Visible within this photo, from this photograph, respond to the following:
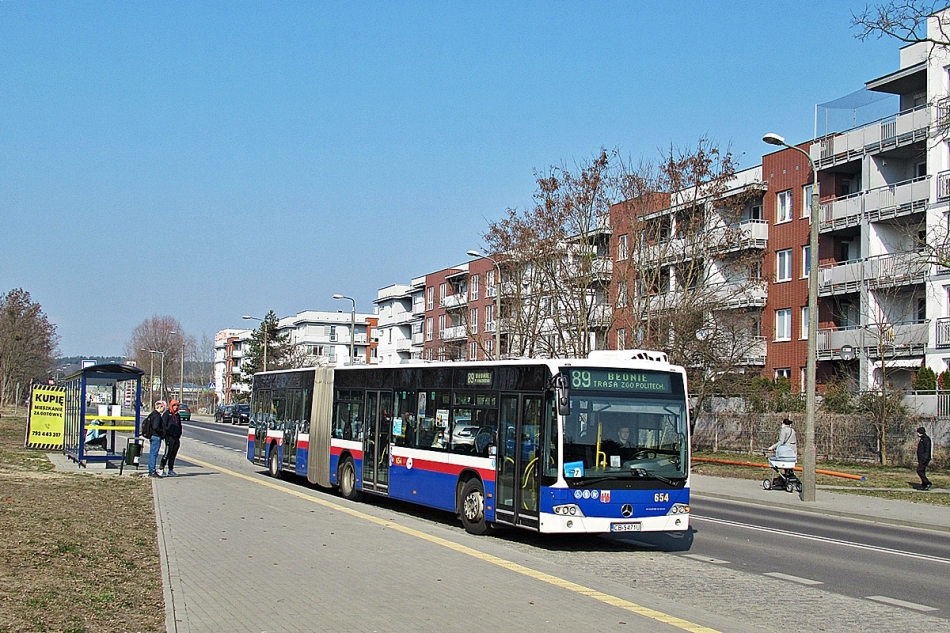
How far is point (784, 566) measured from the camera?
1268 centimetres

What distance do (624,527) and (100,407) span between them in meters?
18.0

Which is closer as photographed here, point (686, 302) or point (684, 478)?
point (684, 478)

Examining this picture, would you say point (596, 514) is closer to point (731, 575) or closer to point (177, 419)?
point (731, 575)

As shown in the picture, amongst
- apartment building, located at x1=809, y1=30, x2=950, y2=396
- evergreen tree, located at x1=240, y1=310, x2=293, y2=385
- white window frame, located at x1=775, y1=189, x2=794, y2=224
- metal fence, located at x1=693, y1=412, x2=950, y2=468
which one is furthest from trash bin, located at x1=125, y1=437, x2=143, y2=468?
evergreen tree, located at x1=240, y1=310, x2=293, y2=385

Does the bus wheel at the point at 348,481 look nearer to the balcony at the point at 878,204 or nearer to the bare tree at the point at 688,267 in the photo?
the bare tree at the point at 688,267

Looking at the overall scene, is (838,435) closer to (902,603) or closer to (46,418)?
(902,603)

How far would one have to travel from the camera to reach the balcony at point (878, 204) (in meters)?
40.4

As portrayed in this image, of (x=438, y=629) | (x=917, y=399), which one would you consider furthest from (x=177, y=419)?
(x=917, y=399)

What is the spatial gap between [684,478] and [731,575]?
2124 millimetres

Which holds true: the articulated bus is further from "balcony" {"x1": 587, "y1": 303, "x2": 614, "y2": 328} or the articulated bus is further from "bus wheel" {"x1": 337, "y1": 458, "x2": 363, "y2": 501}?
"balcony" {"x1": 587, "y1": 303, "x2": 614, "y2": 328}

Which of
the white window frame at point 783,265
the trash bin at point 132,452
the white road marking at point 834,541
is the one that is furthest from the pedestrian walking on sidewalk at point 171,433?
the white window frame at point 783,265

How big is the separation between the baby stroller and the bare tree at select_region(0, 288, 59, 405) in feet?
189

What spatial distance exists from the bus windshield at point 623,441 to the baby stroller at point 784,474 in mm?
11612

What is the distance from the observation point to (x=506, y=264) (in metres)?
40.9
